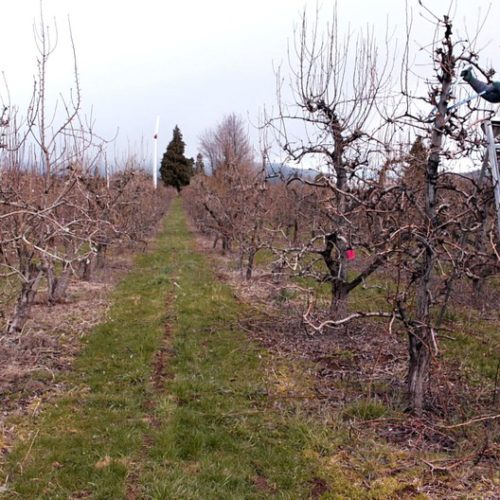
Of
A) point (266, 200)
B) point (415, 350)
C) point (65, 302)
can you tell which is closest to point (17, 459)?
point (415, 350)

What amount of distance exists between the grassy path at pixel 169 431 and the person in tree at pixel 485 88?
108 inches

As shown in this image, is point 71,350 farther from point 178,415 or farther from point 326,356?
point 326,356

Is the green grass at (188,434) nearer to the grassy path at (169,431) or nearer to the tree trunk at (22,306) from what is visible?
the grassy path at (169,431)

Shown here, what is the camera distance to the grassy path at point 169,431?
315cm

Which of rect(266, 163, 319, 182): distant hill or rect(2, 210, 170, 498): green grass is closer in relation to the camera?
rect(2, 210, 170, 498): green grass

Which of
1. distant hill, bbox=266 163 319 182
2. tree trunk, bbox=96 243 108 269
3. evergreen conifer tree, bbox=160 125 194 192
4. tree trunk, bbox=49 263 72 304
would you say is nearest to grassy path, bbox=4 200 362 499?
tree trunk, bbox=49 263 72 304

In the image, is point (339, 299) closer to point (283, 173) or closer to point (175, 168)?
point (283, 173)

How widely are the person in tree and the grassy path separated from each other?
8.96ft

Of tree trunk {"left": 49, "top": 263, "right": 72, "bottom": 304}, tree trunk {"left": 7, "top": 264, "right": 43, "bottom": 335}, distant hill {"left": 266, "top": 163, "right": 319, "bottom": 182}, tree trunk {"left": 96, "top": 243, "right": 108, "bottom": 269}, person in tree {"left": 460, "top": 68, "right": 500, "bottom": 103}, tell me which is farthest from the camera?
tree trunk {"left": 96, "top": 243, "right": 108, "bottom": 269}

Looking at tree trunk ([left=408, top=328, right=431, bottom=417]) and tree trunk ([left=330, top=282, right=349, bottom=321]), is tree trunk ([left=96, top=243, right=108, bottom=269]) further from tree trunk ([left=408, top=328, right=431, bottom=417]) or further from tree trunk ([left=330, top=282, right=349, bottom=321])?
tree trunk ([left=408, top=328, right=431, bottom=417])

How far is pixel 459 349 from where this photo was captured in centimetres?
594

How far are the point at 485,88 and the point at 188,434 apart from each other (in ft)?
11.0

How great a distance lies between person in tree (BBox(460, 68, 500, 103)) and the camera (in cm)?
343

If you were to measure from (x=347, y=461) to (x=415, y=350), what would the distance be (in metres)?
1.09
